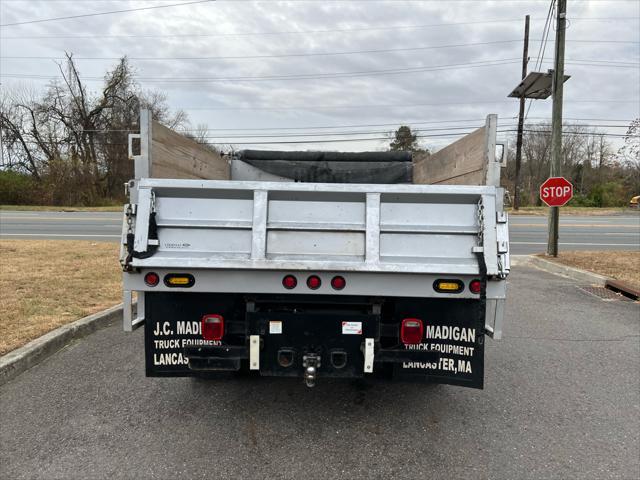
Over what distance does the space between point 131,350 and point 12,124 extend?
42.8m

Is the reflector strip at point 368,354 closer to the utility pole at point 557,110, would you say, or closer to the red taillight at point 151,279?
the red taillight at point 151,279

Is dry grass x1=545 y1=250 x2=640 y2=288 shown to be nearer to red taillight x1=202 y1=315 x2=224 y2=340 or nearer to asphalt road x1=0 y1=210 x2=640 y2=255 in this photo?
asphalt road x1=0 y1=210 x2=640 y2=255

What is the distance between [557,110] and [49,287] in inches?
452

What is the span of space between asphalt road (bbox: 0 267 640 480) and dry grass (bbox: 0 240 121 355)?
0.62 meters

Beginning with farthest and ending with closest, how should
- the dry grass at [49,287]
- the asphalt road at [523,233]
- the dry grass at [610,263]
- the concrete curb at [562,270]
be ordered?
the asphalt road at [523,233], the dry grass at [610,263], the concrete curb at [562,270], the dry grass at [49,287]

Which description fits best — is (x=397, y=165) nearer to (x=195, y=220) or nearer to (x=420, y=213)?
(x=420, y=213)

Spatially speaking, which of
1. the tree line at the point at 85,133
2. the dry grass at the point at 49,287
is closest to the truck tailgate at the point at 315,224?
the dry grass at the point at 49,287

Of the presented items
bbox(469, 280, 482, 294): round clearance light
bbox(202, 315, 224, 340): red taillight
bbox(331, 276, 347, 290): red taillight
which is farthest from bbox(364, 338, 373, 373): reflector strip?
bbox(202, 315, 224, 340): red taillight

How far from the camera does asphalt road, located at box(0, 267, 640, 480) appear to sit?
109 inches

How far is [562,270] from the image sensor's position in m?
9.88

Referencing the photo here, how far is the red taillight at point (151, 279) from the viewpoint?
108 inches

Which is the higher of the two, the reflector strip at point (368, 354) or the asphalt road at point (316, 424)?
the reflector strip at point (368, 354)

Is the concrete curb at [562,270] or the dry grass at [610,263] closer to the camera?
the concrete curb at [562,270]

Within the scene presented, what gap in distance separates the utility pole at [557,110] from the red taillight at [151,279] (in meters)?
10.8
